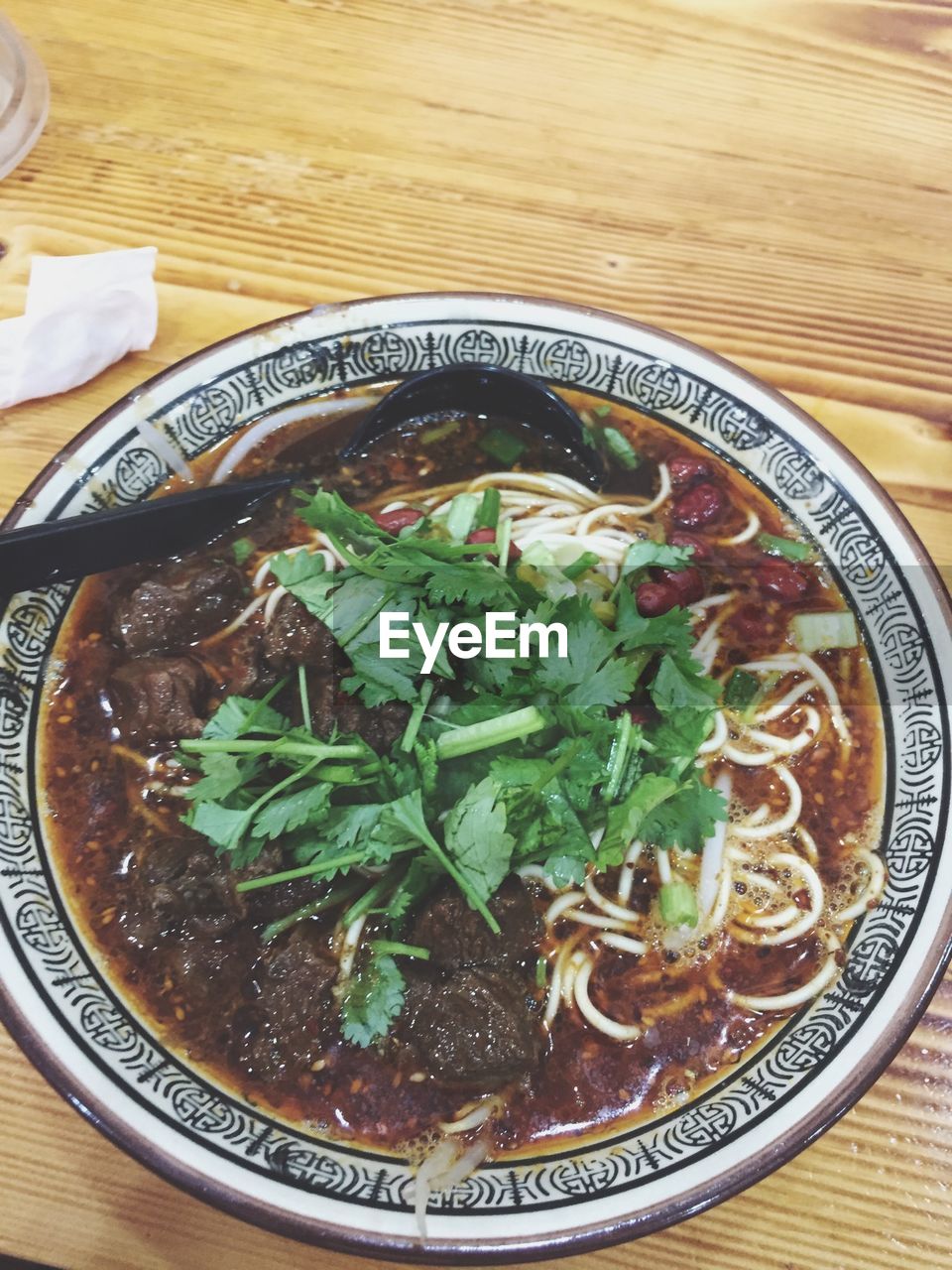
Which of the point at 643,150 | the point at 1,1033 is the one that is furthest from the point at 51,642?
the point at 643,150

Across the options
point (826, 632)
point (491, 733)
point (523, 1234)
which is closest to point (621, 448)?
point (826, 632)

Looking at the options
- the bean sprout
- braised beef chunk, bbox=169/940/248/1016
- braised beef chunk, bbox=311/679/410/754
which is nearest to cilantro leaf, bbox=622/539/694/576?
the bean sprout

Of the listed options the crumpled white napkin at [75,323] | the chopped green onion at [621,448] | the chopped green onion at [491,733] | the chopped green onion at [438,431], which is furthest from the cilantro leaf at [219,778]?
the chopped green onion at [621,448]

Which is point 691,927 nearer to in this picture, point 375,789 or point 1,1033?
point 375,789

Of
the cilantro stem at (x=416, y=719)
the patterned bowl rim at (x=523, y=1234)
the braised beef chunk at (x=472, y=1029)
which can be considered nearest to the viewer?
the patterned bowl rim at (x=523, y=1234)

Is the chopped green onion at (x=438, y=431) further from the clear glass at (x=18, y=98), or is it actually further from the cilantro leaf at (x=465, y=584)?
the clear glass at (x=18, y=98)

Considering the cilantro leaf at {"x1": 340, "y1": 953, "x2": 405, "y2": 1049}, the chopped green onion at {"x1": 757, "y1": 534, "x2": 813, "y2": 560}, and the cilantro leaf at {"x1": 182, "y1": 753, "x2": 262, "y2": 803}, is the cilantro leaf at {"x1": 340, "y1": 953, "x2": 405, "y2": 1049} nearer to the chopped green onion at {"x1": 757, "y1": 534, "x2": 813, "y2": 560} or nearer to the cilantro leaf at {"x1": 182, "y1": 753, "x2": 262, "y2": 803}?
the cilantro leaf at {"x1": 182, "y1": 753, "x2": 262, "y2": 803}

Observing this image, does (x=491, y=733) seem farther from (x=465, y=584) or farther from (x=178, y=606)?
(x=178, y=606)
